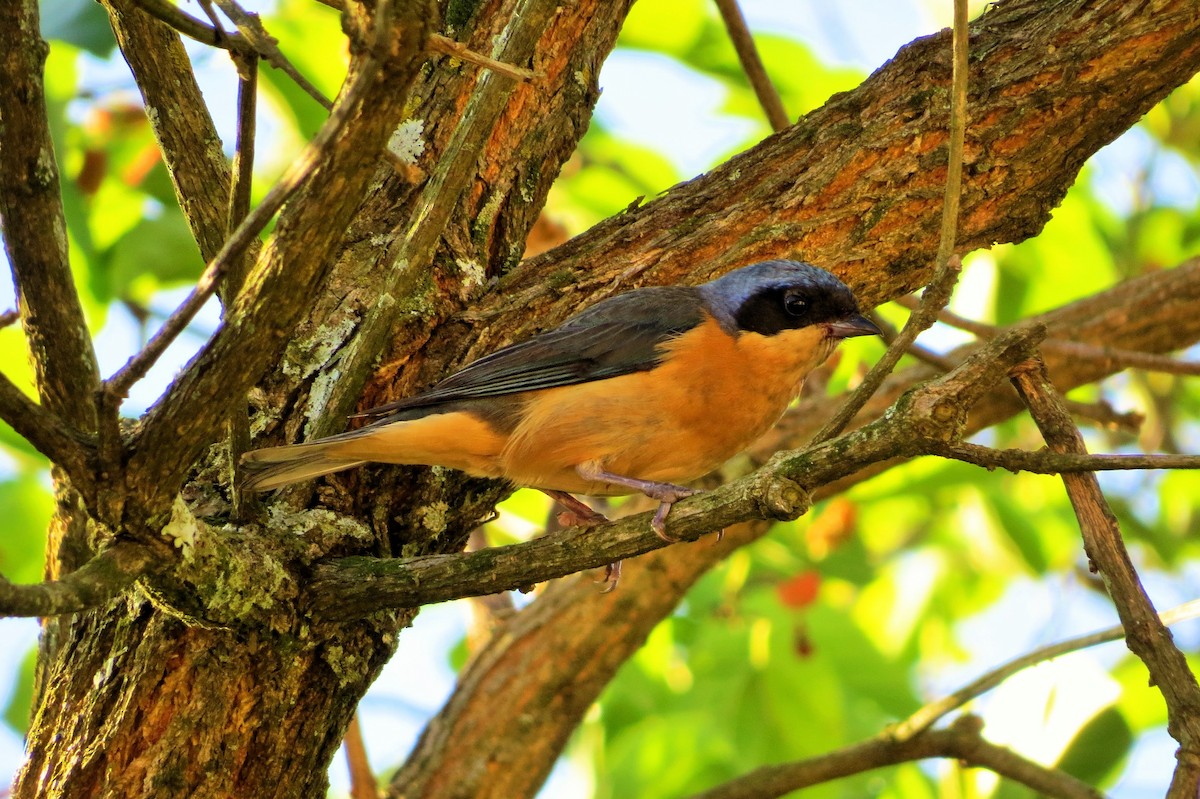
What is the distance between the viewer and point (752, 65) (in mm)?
5504

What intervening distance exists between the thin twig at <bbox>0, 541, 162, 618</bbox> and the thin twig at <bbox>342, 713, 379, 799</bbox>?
2.82m

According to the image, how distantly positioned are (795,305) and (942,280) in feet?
3.58

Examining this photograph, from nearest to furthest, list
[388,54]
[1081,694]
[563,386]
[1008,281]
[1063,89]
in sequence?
[388,54], [1063,89], [563,386], [1081,694], [1008,281]

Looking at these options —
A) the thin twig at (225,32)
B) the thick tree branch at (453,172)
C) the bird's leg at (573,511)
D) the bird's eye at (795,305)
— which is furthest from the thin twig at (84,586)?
the bird's eye at (795,305)

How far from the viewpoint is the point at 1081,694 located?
521cm

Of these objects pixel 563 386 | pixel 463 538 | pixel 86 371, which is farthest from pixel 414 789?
pixel 86 371

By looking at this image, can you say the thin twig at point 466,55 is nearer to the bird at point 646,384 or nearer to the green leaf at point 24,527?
the bird at point 646,384

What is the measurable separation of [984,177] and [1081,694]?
94.5 inches

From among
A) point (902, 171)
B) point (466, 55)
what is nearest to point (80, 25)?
point (466, 55)

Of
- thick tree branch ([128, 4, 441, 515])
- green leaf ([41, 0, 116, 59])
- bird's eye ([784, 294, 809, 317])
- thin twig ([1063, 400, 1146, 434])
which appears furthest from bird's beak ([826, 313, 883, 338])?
green leaf ([41, 0, 116, 59])

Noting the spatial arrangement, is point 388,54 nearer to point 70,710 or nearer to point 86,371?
point 86,371

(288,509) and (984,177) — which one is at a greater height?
(984,177)

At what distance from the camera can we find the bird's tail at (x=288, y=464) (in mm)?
3580

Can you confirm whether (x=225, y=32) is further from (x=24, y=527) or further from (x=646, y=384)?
(x=24, y=527)
